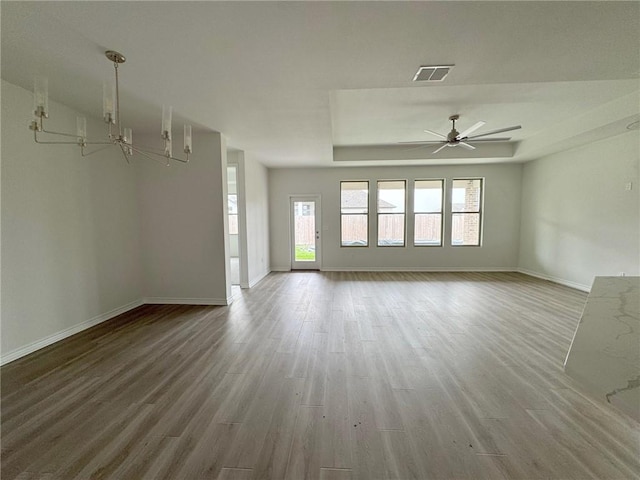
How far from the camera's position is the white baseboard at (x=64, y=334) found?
254 cm

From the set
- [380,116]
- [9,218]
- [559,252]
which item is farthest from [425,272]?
[9,218]

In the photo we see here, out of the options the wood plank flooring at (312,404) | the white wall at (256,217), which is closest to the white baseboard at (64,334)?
the wood plank flooring at (312,404)

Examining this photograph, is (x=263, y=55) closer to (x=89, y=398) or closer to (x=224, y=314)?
(x=89, y=398)

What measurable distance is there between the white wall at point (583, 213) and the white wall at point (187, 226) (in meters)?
6.56

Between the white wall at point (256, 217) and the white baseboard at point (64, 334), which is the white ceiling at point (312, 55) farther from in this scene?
the white baseboard at point (64, 334)

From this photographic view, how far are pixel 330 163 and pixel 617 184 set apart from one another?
5270 millimetres

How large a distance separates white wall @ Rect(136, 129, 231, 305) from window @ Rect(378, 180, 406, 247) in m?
4.28

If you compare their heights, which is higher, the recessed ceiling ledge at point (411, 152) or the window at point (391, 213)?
the recessed ceiling ledge at point (411, 152)

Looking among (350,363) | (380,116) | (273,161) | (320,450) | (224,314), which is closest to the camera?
(320,450)

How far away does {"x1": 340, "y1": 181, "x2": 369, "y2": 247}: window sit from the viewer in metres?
7.03

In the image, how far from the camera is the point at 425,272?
6.81m

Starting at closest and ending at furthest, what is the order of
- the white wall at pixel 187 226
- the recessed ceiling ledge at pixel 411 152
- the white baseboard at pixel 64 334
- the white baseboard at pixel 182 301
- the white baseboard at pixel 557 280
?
the white baseboard at pixel 64 334 → the white wall at pixel 187 226 → the white baseboard at pixel 182 301 → the white baseboard at pixel 557 280 → the recessed ceiling ledge at pixel 411 152

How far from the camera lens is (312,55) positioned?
2.05m

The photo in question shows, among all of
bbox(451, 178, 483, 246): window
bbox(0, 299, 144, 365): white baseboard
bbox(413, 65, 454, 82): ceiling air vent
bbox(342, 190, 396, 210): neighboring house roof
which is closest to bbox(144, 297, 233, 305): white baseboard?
bbox(0, 299, 144, 365): white baseboard
